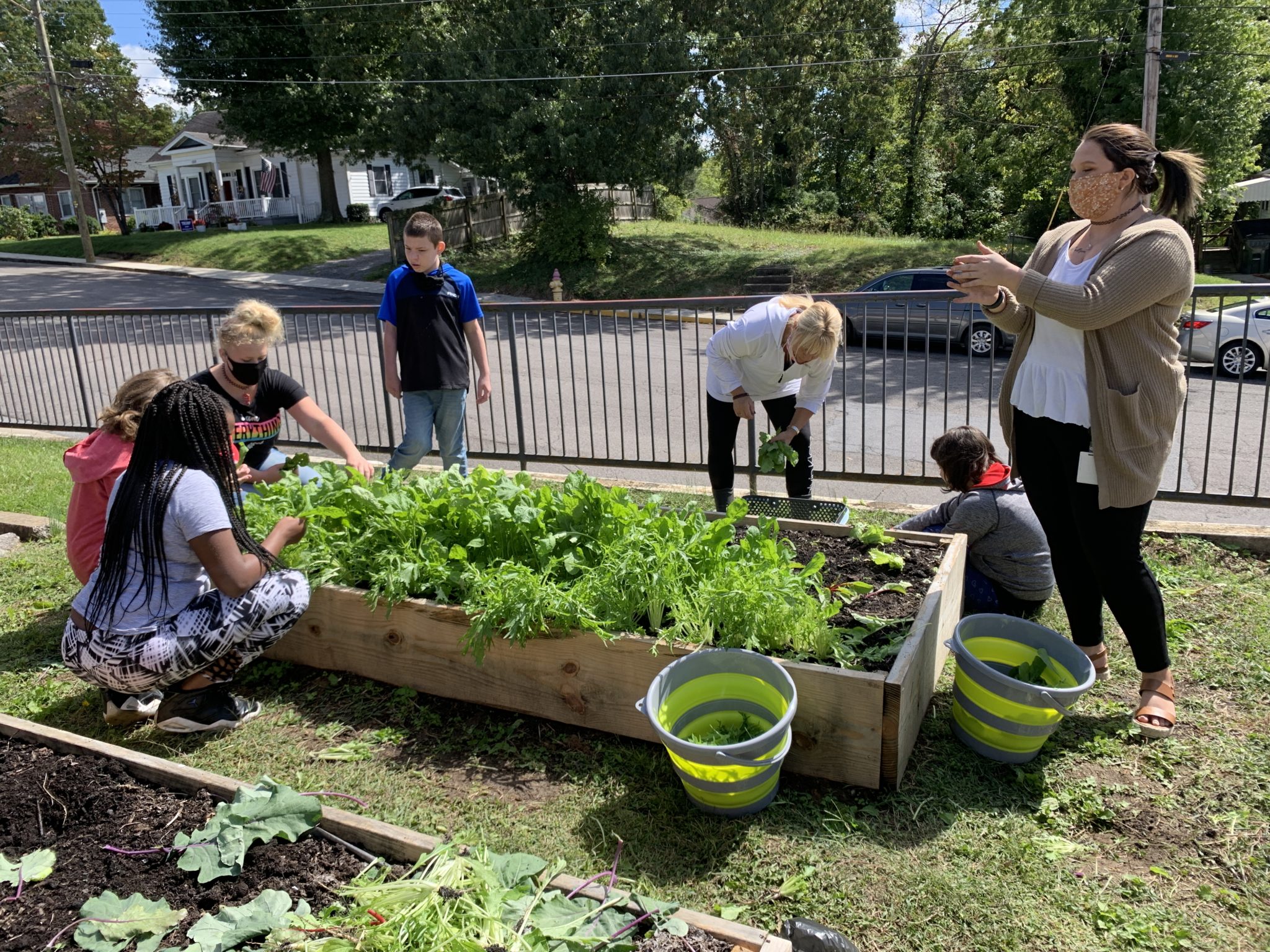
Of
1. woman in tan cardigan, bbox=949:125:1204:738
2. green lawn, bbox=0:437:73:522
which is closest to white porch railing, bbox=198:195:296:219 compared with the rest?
green lawn, bbox=0:437:73:522

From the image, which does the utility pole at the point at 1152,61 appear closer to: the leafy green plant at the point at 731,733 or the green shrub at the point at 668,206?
the green shrub at the point at 668,206

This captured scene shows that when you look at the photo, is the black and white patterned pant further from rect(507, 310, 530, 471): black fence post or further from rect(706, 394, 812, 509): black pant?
rect(507, 310, 530, 471): black fence post

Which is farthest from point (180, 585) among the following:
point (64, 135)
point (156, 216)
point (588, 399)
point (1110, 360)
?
point (156, 216)

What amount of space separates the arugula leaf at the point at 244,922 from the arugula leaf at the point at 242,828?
0.16 meters

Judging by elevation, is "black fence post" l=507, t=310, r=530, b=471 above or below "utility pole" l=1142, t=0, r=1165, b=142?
below

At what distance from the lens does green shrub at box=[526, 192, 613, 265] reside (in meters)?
24.1

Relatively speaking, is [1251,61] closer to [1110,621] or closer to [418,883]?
[1110,621]

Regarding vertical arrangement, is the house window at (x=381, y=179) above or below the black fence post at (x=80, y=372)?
above

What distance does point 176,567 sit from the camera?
3279mm

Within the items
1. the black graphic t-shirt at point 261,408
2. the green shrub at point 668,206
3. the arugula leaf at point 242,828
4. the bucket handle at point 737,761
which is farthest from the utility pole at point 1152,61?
the arugula leaf at point 242,828

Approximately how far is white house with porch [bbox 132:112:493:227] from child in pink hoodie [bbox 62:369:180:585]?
37109 mm

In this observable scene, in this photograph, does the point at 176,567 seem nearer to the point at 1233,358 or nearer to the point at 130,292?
the point at 1233,358

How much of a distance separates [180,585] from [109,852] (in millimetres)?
1061

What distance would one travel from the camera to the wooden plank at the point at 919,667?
2871 mm
